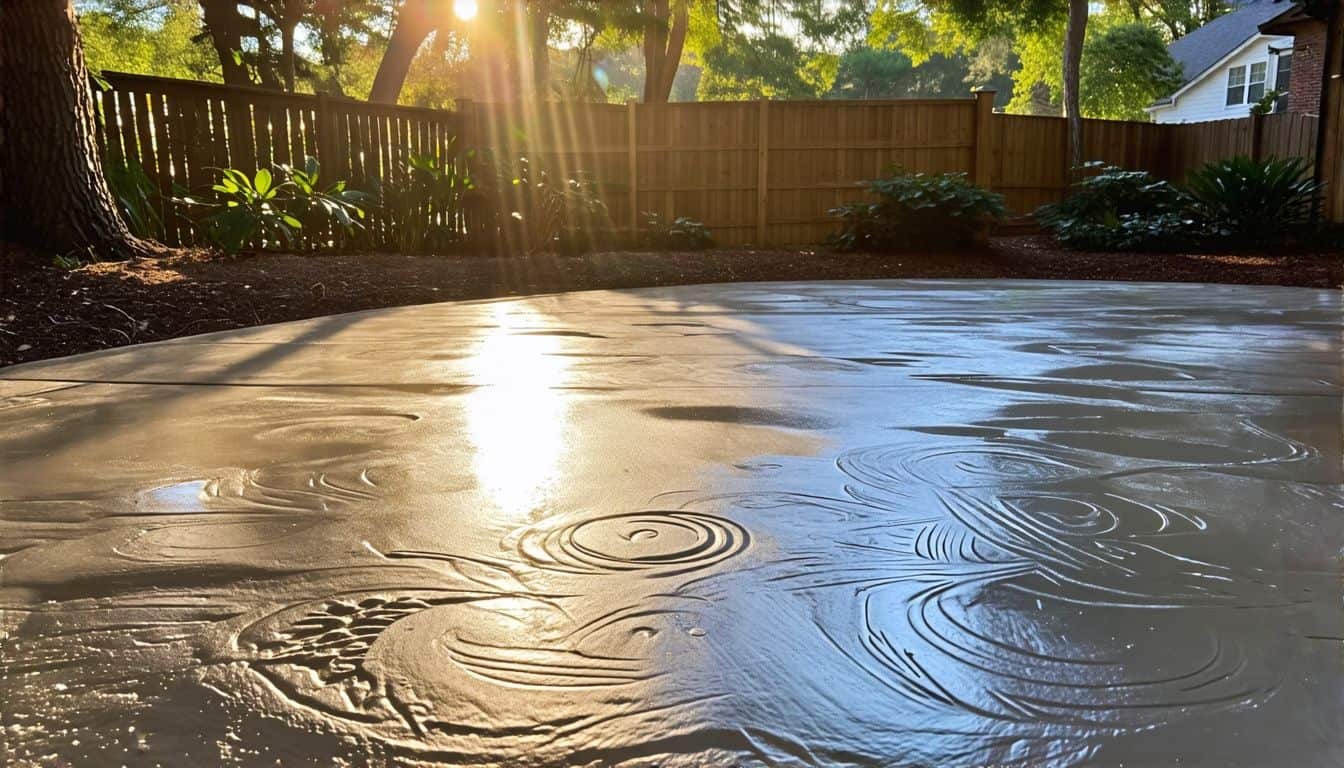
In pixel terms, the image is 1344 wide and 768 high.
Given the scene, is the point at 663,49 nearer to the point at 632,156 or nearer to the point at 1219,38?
the point at 632,156

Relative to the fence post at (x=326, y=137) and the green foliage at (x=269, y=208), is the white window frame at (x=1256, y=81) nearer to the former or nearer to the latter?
the fence post at (x=326, y=137)

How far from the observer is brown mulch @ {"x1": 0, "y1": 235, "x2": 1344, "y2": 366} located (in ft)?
12.4

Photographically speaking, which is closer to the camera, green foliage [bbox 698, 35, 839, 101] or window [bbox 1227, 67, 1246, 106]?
window [bbox 1227, 67, 1246, 106]

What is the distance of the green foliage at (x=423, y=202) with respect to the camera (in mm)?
6938

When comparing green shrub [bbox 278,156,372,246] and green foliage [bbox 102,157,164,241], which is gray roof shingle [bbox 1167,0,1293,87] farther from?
green foliage [bbox 102,157,164,241]

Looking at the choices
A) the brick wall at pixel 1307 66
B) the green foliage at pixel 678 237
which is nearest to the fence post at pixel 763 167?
the green foliage at pixel 678 237

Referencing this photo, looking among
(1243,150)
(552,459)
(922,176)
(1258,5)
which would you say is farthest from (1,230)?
(1258,5)

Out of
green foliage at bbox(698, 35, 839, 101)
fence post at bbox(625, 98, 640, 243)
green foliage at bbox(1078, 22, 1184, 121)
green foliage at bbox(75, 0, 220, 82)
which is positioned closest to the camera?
fence post at bbox(625, 98, 640, 243)

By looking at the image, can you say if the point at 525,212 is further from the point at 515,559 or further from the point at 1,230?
the point at 515,559

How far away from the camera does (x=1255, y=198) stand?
25.5ft

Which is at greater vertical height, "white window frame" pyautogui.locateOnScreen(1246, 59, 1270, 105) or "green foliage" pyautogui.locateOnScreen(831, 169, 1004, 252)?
"white window frame" pyautogui.locateOnScreen(1246, 59, 1270, 105)

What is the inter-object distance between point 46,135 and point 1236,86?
2364 cm

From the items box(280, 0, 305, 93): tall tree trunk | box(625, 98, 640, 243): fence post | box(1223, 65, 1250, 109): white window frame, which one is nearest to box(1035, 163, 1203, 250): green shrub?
box(625, 98, 640, 243): fence post

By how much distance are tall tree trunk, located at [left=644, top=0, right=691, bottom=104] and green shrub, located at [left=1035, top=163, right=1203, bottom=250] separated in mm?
7435
